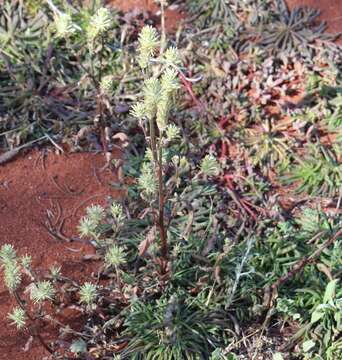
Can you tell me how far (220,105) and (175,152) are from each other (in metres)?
0.51

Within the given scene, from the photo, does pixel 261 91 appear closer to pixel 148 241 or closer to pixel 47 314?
pixel 148 241

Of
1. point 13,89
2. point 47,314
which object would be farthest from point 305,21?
point 47,314

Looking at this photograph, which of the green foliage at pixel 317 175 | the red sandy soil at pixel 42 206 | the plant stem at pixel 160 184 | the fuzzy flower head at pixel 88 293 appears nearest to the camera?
the plant stem at pixel 160 184

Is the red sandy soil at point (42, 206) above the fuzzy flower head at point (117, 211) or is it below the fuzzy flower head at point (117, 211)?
below

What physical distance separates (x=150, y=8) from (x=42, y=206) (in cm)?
177

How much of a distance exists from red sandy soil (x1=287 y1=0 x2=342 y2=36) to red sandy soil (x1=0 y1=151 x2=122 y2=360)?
1817 mm

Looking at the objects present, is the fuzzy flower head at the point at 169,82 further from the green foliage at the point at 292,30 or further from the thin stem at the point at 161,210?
the green foliage at the point at 292,30

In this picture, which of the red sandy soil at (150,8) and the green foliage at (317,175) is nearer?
the green foliage at (317,175)

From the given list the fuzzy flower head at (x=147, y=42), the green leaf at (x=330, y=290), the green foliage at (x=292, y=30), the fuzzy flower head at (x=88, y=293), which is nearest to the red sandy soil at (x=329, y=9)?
the green foliage at (x=292, y=30)

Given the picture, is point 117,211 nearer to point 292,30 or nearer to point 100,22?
point 100,22

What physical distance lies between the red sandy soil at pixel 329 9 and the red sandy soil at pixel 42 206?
1.82m

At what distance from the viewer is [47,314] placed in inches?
135

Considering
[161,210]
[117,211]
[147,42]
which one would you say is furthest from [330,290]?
[147,42]

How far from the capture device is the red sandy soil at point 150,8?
5066 millimetres
